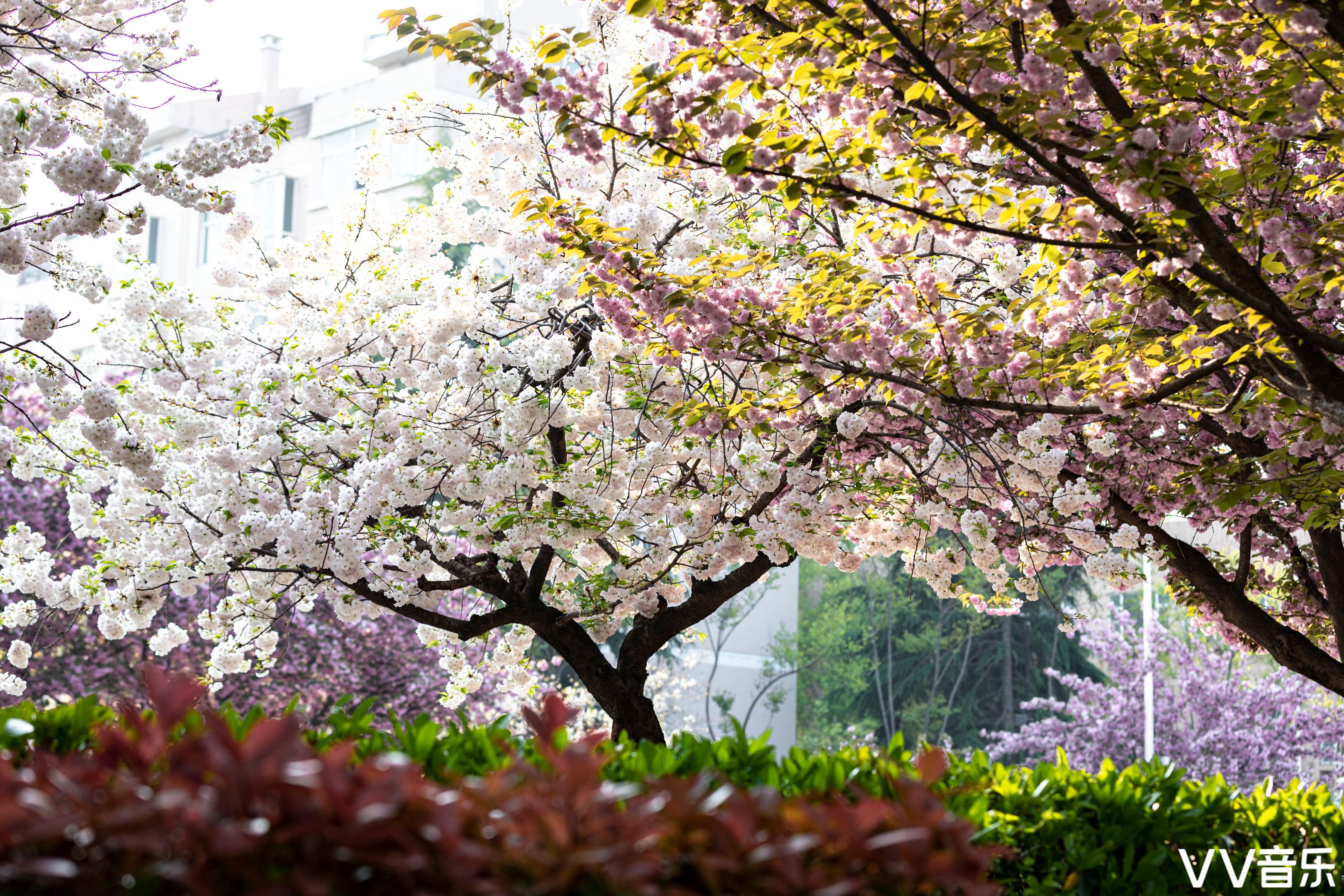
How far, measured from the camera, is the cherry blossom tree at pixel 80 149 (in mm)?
5117

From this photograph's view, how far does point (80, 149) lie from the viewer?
16.8ft

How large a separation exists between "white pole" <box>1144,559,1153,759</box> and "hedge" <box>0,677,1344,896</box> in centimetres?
1503

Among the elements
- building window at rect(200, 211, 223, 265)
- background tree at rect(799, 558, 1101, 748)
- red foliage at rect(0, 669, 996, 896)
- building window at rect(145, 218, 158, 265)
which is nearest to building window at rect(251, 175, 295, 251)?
building window at rect(200, 211, 223, 265)

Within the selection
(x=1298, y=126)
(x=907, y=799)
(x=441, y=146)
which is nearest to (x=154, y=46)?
A: (x=441, y=146)

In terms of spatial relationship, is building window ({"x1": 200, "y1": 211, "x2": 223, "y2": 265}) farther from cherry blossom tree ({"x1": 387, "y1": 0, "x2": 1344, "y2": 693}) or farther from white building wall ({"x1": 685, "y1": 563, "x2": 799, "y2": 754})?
cherry blossom tree ({"x1": 387, "y1": 0, "x2": 1344, "y2": 693})

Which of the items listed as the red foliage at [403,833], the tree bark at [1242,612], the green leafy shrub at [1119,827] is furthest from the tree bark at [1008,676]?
the red foliage at [403,833]

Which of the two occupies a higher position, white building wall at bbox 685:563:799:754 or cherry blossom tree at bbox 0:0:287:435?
cherry blossom tree at bbox 0:0:287:435

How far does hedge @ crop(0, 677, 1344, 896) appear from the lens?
3068mm

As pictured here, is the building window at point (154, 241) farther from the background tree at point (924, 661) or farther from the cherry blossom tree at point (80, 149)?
the cherry blossom tree at point (80, 149)

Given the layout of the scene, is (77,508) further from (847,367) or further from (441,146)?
(847,367)

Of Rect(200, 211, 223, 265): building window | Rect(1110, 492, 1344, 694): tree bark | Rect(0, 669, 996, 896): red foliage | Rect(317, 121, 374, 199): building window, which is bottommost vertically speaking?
Rect(0, 669, 996, 896): red foliage

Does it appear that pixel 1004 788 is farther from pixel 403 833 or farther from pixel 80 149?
pixel 80 149

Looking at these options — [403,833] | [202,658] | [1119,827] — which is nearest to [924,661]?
[202,658]

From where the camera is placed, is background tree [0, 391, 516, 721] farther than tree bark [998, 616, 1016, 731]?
No
